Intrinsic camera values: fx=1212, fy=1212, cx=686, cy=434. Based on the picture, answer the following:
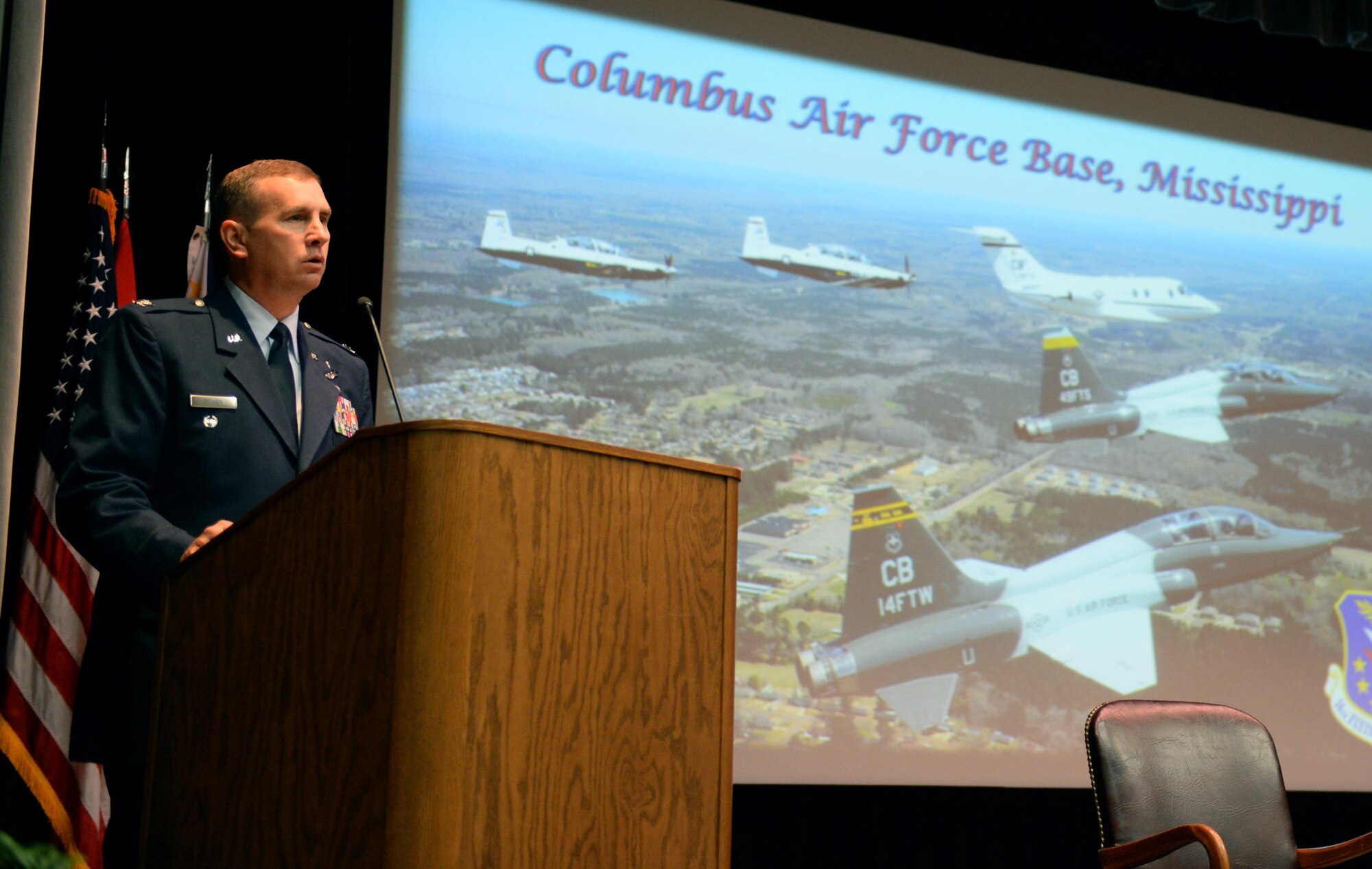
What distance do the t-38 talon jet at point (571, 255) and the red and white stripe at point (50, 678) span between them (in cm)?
131

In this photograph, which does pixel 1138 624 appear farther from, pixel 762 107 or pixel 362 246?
pixel 362 246

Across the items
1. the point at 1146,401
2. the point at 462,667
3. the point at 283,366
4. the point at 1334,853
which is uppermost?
the point at 1146,401

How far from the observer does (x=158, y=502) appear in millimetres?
1801

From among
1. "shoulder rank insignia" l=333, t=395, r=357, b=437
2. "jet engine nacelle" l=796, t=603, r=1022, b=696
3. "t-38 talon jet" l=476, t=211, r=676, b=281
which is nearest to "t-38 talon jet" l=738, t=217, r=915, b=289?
"t-38 talon jet" l=476, t=211, r=676, b=281

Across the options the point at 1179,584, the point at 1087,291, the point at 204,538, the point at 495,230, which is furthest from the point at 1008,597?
the point at 204,538

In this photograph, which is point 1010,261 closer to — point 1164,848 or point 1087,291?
point 1087,291

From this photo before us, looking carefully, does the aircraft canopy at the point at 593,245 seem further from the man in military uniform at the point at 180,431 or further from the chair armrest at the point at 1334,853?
the chair armrest at the point at 1334,853

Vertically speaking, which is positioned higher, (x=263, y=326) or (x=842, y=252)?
(x=842, y=252)

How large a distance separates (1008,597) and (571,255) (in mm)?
1748

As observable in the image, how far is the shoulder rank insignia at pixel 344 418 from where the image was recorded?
1.95 m

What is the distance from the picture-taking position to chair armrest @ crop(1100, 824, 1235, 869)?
2.17m

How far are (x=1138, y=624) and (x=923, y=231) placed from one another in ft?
4.86

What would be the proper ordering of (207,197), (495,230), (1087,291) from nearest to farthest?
1. (207,197)
2. (495,230)
3. (1087,291)

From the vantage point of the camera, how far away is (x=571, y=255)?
11.6 ft
